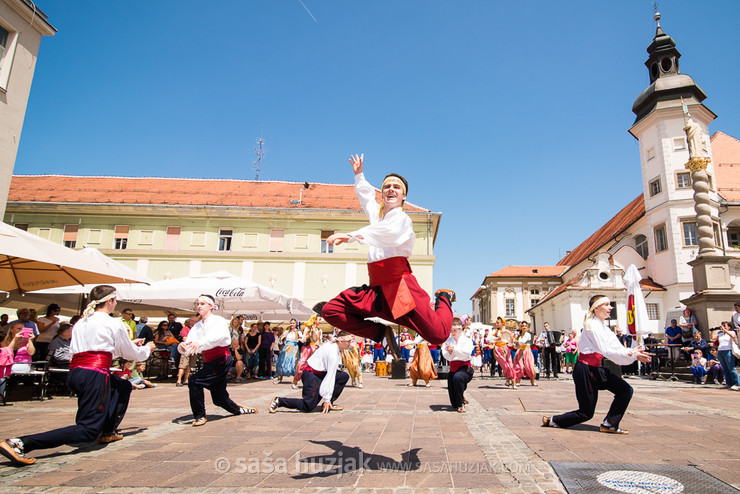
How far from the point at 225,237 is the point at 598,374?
3469 centimetres

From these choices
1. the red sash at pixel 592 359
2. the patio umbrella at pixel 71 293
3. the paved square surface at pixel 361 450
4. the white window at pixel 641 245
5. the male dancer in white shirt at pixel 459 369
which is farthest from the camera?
the white window at pixel 641 245

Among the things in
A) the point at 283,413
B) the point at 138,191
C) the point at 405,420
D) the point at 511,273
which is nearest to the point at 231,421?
the point at 283,413

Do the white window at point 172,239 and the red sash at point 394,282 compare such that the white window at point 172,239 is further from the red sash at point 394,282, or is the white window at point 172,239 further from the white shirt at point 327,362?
the red sash at point 394,282

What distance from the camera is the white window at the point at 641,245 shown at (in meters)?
42.4

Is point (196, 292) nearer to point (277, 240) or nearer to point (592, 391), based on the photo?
point (592, 391)

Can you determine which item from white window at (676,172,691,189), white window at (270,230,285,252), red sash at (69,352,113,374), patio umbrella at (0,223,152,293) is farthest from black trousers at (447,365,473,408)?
white window at (676,172,691,189)

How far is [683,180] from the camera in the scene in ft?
123

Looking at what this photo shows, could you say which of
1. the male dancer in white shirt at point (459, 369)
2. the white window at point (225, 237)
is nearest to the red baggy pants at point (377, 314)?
the male dancer in white shirt at point (459, 369)

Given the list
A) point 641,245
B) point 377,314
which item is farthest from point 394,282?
point 641,245

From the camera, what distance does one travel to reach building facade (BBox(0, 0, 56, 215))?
13.9 meters

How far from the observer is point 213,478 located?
374cm

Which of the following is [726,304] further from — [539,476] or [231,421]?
[231,421]

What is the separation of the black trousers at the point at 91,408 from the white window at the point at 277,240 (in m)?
31.7

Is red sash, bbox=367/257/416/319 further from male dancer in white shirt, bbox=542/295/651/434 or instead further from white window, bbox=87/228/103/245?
white window, bbox=87/228/103/245
